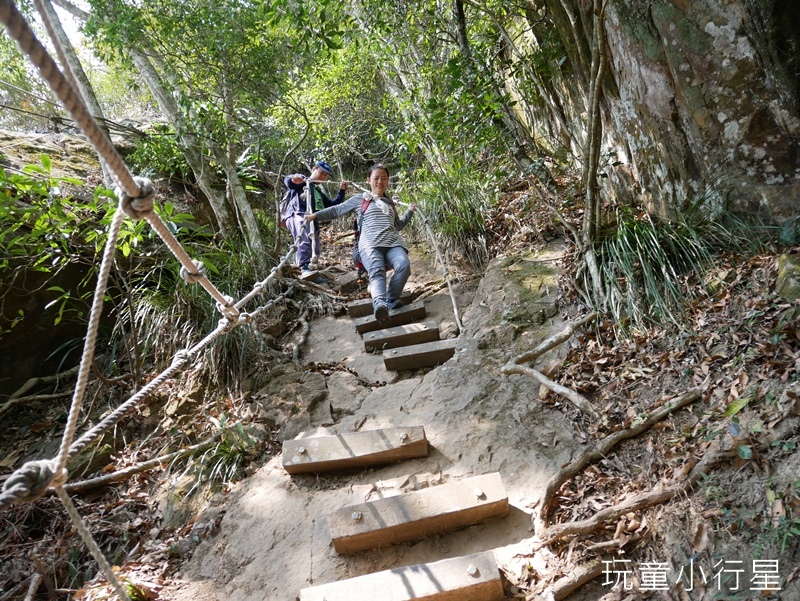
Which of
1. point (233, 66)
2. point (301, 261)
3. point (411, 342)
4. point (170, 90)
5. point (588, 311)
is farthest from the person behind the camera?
point (301, 261)

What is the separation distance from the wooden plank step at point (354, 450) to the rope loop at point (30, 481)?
1.74 meters

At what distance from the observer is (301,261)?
604 cm

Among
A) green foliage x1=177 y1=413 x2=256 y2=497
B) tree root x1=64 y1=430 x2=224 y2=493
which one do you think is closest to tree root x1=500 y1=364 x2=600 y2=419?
green foliage x1=177 y1=413 x2=256 y2=497

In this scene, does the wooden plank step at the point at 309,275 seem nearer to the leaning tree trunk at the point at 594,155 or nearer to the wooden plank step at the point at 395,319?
the wooden plank step at the point at 395,319

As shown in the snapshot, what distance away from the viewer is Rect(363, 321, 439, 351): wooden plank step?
436 cm

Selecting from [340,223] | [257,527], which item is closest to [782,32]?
[257,527]

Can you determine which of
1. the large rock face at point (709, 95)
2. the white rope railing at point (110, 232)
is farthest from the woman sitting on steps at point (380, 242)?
the white rope railing at point (110, 232)

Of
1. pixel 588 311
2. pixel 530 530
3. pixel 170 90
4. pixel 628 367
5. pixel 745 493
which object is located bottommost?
pixel 530 530

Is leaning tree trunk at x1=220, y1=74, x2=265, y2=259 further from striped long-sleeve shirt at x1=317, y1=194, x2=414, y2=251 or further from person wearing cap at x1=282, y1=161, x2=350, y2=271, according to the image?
striped long-sleeve shirt at x1=317, y1=194, x2=414, y2=251

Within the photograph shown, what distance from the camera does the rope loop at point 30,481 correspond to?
1107 millimetres

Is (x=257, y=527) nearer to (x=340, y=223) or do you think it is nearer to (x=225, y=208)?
(x=225, y=208)

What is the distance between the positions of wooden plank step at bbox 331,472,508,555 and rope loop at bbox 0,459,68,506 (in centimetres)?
141

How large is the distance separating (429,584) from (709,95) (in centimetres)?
320

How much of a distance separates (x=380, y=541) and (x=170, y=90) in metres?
4.76
